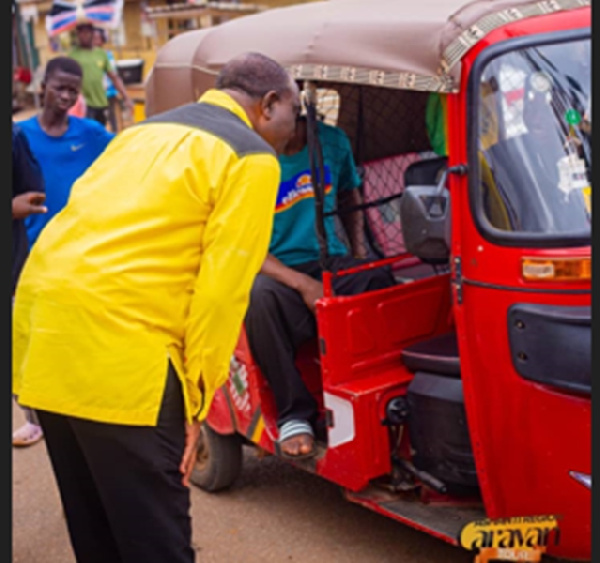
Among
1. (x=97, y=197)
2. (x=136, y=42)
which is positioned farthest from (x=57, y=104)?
(x=136, y=42)

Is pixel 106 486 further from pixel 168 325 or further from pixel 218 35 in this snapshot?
pixel 218 35

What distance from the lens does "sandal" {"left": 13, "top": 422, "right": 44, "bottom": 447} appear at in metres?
5.49

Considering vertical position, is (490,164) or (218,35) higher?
(218,35)

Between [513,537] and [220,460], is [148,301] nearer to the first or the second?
[513,537]

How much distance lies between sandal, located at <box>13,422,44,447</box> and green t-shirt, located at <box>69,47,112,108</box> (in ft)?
21.3

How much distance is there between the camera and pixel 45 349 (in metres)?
2.56

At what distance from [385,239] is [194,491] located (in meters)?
1.70

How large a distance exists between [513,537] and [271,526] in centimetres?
150

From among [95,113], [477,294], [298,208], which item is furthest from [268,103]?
[95,113]

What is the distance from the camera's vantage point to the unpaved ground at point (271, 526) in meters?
4.02

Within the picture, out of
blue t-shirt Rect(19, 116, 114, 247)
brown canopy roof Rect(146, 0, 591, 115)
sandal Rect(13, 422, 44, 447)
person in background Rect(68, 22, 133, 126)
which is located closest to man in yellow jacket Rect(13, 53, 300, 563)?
brown canopy roof Rect(146, 0, 591, 115)

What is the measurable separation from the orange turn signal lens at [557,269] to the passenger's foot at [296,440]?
1427 millimetres

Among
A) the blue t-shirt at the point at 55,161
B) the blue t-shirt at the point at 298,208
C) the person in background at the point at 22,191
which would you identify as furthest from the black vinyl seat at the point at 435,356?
the blue t-shirt at the point at 55,161

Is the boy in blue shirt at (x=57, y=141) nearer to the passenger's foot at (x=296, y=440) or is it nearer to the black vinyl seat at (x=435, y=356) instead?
the passenger's foot at (x=296, y=440)
